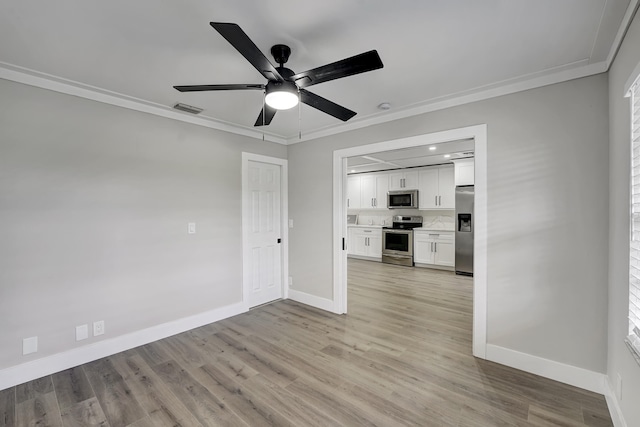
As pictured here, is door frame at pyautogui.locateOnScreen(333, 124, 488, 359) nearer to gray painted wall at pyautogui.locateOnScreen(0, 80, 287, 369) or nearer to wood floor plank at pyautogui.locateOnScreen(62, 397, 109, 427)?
gray painted wall at pyautogui.locateOnScreen(0, 80, 287, 369)

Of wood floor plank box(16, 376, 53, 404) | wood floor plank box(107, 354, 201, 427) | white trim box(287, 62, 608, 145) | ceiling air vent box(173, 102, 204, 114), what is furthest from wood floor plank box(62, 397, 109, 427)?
white trim box(287, 62, 608, 145)

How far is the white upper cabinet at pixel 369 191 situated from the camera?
25.6ft

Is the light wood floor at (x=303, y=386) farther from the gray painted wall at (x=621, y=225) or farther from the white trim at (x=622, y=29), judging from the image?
the white trim at (x=622, y=29)

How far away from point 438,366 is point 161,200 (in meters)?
3.28

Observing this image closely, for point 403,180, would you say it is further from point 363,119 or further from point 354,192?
point 363,119

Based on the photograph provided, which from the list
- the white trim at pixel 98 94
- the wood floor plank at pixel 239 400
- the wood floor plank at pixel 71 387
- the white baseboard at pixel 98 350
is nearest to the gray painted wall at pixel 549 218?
the wood floor plank at pixel 239 400

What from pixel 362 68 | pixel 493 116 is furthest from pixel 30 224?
pixel 493 116

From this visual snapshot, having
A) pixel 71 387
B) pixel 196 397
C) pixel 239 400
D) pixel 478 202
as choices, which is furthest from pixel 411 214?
pixel 71 387

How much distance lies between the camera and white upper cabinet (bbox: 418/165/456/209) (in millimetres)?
6700

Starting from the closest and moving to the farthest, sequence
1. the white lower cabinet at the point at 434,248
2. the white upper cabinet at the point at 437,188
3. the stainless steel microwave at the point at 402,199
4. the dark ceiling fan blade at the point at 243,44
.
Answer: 1. the dark ceiling fan blade at the point at 243,44
2. the white lower cabinet at the point at 434,248
3. the white upper cabinet at the point at 437,188
4. the stainless steel microwave at the point at 402,199

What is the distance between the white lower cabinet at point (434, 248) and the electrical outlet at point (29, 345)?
652 cm

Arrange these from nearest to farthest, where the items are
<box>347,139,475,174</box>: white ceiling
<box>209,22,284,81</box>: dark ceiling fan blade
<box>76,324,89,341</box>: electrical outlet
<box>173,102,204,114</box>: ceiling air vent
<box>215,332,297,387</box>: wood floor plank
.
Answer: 1. <box>209,22,284,81</box>: dark ceiling fan blade
2. <box>215,332,297,387</box>: wood floor plank
3. <box>76,324,89,341</box>: electrical outlet
4. <box>173,102,204,114</box>: ceiling air vent
5. <box>347,139,475,174</box>: white ceiling

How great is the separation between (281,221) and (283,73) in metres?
2.75

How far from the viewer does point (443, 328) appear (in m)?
3.47
